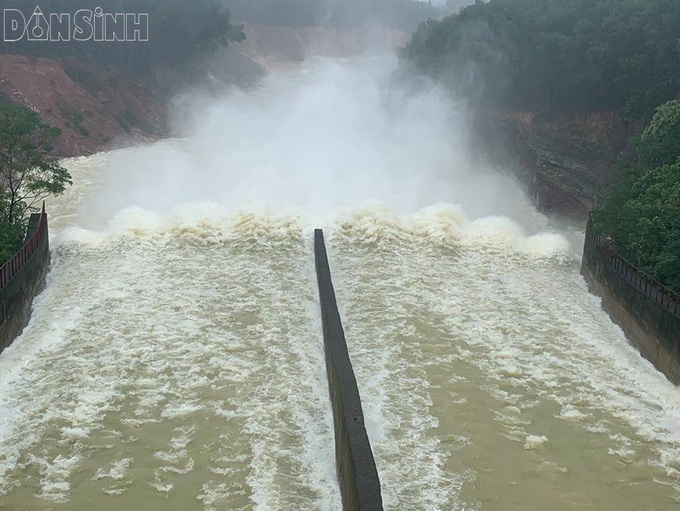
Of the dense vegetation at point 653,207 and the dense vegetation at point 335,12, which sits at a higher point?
the dense vegetation at point 335,12

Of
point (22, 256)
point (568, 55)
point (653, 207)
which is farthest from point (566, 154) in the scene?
point (22, 256)

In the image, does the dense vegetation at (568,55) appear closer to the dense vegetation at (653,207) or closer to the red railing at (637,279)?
the dense vegetation at (653,207)

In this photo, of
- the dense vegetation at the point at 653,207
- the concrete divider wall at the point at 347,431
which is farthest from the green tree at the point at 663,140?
the concrete divider wall at the point at 347,431

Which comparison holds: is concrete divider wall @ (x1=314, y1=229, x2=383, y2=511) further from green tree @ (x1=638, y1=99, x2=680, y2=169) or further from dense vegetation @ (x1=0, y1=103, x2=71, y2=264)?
green tree @ (x1=638, y1=99, x2=680, y2=169)

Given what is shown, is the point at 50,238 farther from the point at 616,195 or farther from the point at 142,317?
the point at 616,195

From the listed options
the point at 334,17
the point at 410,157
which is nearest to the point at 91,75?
the point at 410,157

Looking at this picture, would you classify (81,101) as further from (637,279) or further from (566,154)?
(637,279)

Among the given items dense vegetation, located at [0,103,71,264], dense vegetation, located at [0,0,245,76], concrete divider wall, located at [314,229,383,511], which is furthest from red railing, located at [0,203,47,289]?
dense vegetation, located at [0,0,245,76]
